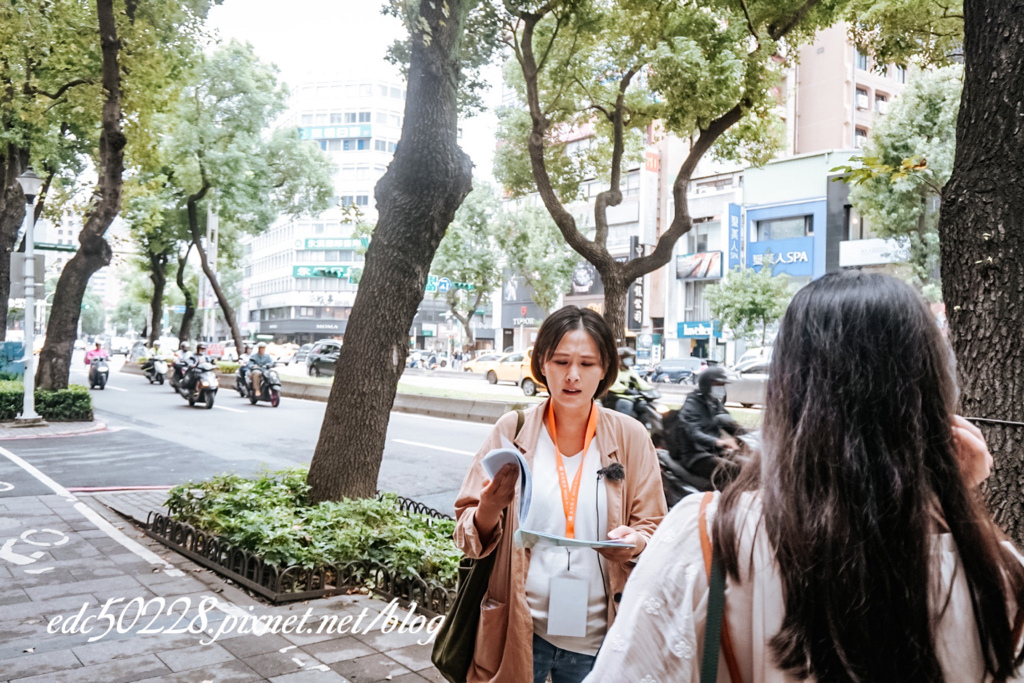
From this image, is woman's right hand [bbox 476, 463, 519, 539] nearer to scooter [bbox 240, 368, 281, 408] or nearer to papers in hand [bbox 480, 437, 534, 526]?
papers in hand [bbox 480, 437, 534, 526]

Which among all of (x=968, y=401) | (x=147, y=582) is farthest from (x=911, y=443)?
(x=147, y=582)

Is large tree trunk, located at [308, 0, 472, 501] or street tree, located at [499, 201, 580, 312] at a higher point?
street tree, located at [499, 201, 580, 312]

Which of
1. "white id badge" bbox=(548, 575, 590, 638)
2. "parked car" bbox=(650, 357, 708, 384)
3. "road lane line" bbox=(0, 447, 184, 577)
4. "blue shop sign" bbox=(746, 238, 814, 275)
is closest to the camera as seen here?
"white id badge" bbox=(548, 575, 590, 638)

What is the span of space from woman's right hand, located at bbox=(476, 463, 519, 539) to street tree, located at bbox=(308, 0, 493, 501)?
13.4 ft

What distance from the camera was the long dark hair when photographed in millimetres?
1057

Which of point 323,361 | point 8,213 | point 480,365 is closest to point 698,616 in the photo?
point 8,213

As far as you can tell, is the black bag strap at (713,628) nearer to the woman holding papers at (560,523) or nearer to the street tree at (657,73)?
the woman holding papers at (560,523)

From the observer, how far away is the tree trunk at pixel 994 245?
362cm

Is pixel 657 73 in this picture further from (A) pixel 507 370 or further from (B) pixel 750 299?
(B) pixel 750 299

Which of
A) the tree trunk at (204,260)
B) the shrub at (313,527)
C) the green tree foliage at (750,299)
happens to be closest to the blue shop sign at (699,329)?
the green tree foliage at (750,299)

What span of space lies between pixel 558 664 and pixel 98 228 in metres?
14.7

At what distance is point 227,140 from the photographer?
2717 centimetres

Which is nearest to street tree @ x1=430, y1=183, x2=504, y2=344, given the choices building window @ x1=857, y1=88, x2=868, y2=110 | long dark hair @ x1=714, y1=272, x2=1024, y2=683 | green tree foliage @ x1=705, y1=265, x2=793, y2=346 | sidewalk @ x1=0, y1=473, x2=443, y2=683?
green tree foliage @ x1=705, y1=265, x2=793, y2=346

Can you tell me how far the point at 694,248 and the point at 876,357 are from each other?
141 ft
